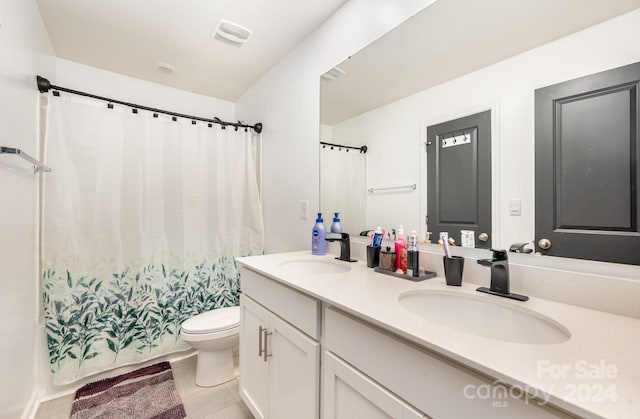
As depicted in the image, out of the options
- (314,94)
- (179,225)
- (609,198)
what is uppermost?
(314,94)

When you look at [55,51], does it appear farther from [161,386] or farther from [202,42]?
[161,386]

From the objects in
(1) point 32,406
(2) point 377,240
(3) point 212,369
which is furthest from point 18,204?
(2) point 377,240

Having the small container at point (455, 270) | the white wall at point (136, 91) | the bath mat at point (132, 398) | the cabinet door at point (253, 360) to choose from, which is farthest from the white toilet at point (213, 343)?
the white wall at point (136, 91)

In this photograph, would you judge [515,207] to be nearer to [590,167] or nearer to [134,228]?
[590,167]

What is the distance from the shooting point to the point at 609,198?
73 centimetres

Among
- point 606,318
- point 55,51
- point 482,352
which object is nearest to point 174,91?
point 55,51

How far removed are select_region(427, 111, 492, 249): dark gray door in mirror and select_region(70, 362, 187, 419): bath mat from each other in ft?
5.72

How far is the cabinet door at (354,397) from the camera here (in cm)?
65

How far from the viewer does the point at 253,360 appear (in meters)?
1.32

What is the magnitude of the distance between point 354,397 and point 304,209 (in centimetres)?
120

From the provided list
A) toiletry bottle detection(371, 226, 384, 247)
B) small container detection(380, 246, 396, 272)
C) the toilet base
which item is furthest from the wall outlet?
the toilet base

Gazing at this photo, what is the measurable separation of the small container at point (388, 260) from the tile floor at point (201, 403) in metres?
1.19

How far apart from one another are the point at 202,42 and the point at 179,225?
128cm

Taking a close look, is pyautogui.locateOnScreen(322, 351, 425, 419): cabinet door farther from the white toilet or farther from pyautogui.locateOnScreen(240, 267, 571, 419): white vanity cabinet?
the white toilet
